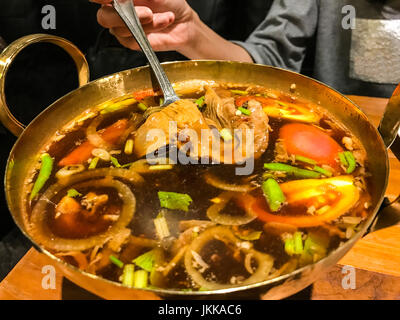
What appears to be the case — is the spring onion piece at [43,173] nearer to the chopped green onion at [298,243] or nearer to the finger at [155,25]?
the chopped green onion at [298,243]

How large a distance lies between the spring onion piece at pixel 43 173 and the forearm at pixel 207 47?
4.88 ft

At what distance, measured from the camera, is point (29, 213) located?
3.93ft

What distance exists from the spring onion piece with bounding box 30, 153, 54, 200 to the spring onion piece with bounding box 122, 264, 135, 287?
0.48 metres

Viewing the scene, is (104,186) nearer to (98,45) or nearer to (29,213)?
(29,213)

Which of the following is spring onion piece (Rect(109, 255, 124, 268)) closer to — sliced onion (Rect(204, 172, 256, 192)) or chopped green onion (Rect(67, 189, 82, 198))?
chopped green onion (Rect(67, 189, 82, 198))

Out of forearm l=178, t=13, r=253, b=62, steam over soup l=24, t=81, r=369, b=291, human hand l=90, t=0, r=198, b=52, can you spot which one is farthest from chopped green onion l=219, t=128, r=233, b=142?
forearm l=178, t=13, r=253, b=62

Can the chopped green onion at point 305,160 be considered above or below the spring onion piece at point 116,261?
above

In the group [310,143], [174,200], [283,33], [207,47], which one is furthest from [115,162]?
[283,33]

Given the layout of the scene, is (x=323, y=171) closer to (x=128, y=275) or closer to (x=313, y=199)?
(x=313, y=199)

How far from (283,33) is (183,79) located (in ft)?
4.98

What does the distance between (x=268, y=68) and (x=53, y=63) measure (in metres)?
3.11

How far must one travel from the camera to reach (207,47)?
2.76 m

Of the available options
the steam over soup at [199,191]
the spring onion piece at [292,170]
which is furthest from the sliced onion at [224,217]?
the spring onion piece at [292,170]

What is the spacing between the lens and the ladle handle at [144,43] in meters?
1.74
